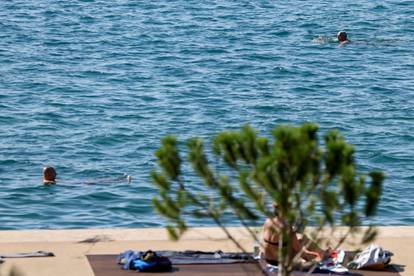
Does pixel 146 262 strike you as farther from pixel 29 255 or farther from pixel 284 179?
pixel 284 179

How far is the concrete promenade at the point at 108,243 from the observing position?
15.0 metres

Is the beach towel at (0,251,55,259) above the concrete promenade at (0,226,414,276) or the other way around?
above

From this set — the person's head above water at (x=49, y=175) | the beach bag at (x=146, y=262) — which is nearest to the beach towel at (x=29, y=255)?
the beach bag at (x=146, y=262)

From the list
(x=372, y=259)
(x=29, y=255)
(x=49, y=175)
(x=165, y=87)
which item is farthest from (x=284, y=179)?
(x=165, y=87)

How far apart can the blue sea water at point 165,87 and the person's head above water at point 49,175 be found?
0.17 meters

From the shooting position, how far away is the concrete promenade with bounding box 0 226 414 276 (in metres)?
15.0

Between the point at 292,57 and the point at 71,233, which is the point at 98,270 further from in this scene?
the point at 292,57

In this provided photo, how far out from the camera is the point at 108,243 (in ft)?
52.9

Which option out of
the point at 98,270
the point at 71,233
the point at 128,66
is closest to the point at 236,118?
the point at 128,66

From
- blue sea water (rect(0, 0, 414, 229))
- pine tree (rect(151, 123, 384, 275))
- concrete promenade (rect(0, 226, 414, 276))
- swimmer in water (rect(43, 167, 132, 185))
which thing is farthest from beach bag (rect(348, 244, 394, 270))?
swimmer in water (rect(43, 167, 132, 185))

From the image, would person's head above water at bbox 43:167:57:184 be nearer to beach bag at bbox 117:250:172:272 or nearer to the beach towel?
the beach towel

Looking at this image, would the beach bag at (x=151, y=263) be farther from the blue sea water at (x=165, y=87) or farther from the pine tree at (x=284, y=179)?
the blue sea water at (x=165, y=87)

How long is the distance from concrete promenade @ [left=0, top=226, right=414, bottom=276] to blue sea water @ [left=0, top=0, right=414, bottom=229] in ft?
12.7

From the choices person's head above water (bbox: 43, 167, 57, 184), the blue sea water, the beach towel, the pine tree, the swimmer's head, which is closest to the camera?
the pine tree
